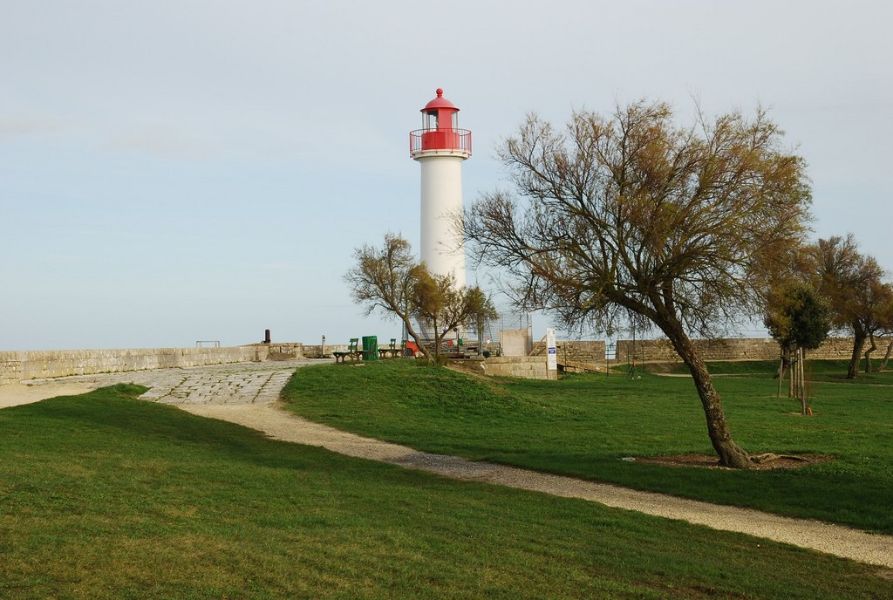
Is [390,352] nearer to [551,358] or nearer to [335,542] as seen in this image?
[551,358]

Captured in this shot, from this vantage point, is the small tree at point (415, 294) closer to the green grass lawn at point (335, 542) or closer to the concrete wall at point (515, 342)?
the concrete wall at point (515, 342)

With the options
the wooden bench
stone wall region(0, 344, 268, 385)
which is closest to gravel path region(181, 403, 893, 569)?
stone wall region(0, 344, 268, 385)

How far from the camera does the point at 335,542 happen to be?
8.99 meters

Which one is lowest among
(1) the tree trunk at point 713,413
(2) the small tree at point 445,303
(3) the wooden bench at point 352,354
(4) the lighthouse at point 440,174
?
(1) the tree trunk at point 713,413

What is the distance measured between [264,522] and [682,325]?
9.32 meters

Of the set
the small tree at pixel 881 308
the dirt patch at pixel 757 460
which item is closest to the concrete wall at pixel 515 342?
the small tree at pixel 881 308

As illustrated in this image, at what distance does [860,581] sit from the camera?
897 centimetres

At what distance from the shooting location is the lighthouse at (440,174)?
46.6 metres

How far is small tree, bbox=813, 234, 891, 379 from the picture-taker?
50.1 meters

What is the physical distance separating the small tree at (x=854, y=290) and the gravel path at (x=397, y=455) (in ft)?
97.5

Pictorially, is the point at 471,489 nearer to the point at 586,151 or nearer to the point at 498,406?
the point at 586,151

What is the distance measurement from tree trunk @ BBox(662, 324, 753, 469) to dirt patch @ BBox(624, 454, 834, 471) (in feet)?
0.65

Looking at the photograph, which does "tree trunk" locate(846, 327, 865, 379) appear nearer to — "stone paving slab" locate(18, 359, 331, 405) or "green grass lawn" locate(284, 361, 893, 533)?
"green grass lawn" locate(284, 361, 893, 533)

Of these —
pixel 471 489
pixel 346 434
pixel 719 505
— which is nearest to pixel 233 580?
pixel 471 489
